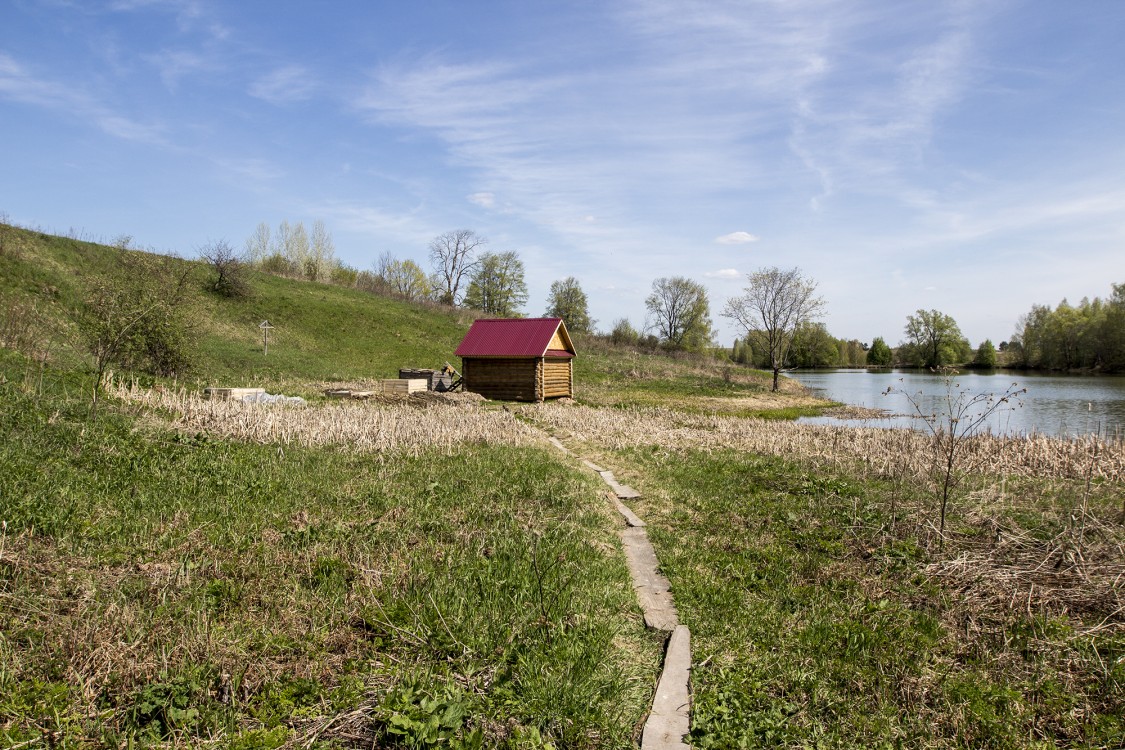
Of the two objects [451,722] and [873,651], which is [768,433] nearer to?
[873,651]

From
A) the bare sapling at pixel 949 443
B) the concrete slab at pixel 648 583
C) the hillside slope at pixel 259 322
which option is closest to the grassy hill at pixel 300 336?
the hillside slope at pixel 259 322

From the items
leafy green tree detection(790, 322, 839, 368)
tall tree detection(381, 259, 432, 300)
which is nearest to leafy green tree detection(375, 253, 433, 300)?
tall tree detection(381, 259, 432, 300)

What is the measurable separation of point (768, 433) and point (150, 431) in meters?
15.1

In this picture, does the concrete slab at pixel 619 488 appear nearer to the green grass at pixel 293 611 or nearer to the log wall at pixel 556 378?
the green grass at pixel 293 611

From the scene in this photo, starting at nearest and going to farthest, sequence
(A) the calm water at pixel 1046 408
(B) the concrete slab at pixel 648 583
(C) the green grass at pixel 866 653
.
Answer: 1. (C) the green grass at pixel 866 653
2. (B) the concrete slab at pixel 648 583
3. (A) the calm water at pixel 1046 408

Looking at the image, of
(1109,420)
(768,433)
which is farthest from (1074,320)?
(768,433)

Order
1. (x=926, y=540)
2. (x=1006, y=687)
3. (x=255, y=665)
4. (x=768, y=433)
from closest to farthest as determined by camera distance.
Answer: (x=255, y=665) < (x=1006, y=687) < (x=926, y=540) < (x=768, y=433)

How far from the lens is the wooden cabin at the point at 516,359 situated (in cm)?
2625

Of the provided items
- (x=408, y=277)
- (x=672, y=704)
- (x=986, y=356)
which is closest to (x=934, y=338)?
(x=986, y=356)

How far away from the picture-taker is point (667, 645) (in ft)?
15.4

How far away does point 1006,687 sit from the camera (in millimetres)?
4246

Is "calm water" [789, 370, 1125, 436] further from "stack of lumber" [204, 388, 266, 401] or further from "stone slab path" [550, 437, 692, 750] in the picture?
"stack of lumber" [204, 388, 266, 401]

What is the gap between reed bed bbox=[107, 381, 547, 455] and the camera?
405 inches

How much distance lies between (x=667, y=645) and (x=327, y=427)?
8.43m
